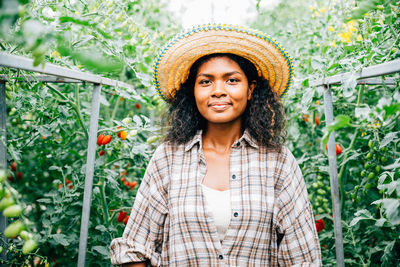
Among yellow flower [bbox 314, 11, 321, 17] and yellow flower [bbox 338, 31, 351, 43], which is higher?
yellow flower [bbox 314, 11, 321, 17]

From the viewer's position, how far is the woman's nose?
1.30 m

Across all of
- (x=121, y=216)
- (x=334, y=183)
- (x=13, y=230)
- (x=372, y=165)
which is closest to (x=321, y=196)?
(x=372, y=165)

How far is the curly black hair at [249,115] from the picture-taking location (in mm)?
1448

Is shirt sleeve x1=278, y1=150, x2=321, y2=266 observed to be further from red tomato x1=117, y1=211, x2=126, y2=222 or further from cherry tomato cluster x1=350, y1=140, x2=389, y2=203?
red tomato x1=117, y1=211, x2=126, y2=222

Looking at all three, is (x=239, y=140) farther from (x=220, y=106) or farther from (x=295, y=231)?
(x=295, y=231)

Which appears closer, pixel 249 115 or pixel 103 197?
pixel 249 115

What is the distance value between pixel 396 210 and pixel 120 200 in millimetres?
1497

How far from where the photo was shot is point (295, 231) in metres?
1.27

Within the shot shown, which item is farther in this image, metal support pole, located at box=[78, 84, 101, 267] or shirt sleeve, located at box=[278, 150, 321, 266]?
metal support pole, located at box=[78, 84, 101, 267]

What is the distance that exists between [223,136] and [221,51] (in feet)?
1.20

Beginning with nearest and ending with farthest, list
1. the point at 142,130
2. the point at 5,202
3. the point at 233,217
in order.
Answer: the point at 5,202
the point at 233,217
the point at 142,130

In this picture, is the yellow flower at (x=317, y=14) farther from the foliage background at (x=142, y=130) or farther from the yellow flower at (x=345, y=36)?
the yellow flower at (x=345, y=36)

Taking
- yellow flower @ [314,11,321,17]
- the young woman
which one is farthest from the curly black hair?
yellow flower @ [314,11,321,17]

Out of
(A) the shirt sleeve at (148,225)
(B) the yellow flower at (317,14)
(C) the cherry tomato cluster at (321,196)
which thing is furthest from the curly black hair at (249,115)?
(B) the yellow flower at (317,14)
